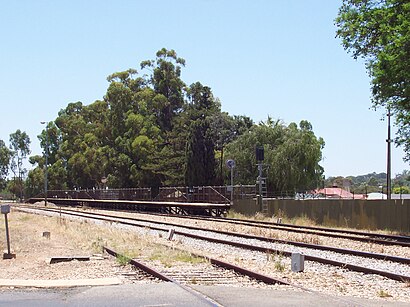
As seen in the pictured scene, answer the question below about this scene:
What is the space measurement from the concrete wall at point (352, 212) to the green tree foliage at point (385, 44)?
3215 millimetres

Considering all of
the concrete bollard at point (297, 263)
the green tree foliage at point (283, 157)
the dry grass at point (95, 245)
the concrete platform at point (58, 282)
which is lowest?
the dry grass at point (95, 245)

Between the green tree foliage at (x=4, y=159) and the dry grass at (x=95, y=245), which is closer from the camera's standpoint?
the dry grass at (x=95, y=245)

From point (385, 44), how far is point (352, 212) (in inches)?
403

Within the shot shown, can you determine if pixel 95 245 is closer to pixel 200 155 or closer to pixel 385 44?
pixel 385 44

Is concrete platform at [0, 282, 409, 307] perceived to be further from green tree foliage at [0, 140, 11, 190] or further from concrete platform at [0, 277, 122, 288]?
green tree foliage at [0, 140, 11, 190]

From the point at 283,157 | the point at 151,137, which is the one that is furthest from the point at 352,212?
the point at 151,137

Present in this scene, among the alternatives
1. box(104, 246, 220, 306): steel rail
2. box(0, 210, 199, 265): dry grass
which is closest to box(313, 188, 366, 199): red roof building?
box(0, 210, 199, 265): dry grass

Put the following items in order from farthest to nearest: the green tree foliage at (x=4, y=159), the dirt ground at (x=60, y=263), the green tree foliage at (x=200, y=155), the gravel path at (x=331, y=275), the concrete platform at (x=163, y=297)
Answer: the green tree foliage at (x=4, y=159)
the green tree foliage at (x=200, y=155)
the dirt ground at (x=60, y=263)
the gravel path at (x=331, y=275)
the concrete platform at (x=163, y=297)

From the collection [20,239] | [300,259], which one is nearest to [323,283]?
[300,259]

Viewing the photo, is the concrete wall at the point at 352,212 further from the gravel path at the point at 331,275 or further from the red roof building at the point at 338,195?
the gravel path at the point at 331,275

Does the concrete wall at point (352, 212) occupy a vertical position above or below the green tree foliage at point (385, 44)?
below

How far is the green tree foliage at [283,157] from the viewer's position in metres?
60.9

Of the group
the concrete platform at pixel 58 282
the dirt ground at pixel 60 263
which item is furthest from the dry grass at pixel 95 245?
the concrete platform at pixel 58 282

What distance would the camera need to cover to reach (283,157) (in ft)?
200
